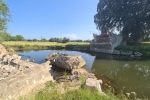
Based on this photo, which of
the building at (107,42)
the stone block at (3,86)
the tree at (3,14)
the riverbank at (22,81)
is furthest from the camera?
the building at (107,42)

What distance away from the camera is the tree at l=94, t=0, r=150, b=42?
86.0 ft

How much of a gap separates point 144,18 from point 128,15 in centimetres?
309

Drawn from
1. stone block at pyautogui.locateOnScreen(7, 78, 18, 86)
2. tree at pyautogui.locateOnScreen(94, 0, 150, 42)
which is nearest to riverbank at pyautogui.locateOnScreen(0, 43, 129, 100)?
stone block at pyautogui.locateOnScreen(7, 78, 18, 86)

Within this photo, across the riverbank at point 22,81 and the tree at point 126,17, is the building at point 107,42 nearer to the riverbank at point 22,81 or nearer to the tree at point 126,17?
the tree at point 126,17

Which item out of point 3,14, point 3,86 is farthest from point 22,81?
point 3,14

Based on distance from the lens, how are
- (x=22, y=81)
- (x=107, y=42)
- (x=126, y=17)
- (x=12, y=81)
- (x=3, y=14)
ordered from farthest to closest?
1. (x=126, y=17)
2. (x=107, y=42)
3. (x=3, y=14)
4. (x=22, y=81)
5. (x=12, y=81)

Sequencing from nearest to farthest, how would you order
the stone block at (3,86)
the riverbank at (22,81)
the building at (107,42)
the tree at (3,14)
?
the stone block at (3,86) → the riverbank at (22,81) → the tree at (3,14) → the building at (107,42)

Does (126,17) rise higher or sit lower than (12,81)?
higher

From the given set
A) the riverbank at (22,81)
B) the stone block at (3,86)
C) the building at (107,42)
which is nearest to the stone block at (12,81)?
the riverbank at (22,81)

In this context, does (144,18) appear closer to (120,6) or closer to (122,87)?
(120,6)

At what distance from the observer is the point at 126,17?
27.0 metres

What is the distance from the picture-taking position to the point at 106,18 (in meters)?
30.6

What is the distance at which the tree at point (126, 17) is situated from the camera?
26219mm

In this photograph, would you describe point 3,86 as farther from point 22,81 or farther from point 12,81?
point 22,81
